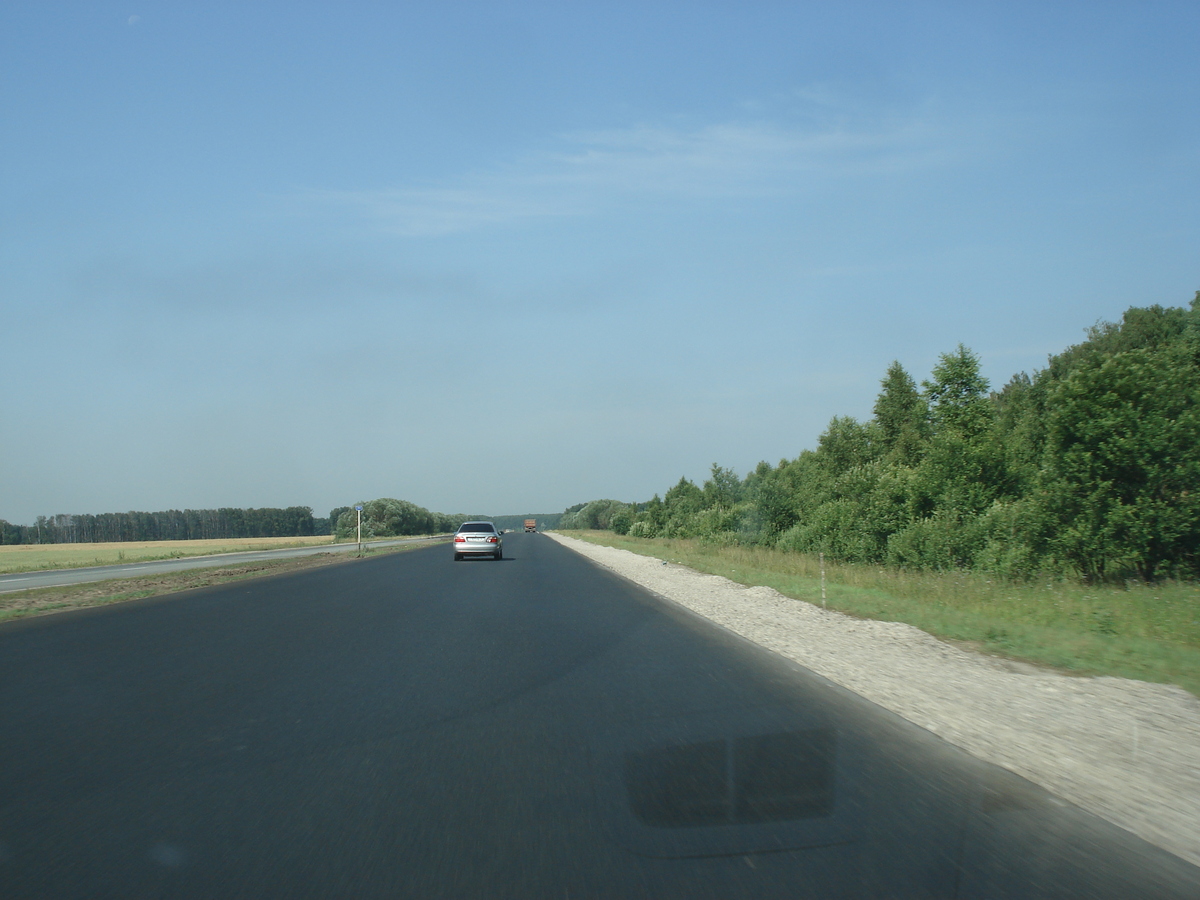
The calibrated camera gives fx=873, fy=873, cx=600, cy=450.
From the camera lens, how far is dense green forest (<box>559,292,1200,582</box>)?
20391mm

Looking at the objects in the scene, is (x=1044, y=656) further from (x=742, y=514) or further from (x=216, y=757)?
(x=742, y=514)

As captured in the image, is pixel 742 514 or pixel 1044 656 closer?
pixel 1044 656

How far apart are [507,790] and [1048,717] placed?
498 cm

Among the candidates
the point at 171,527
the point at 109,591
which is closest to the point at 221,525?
the point at 171,527

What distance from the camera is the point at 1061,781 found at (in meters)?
A: 5.89

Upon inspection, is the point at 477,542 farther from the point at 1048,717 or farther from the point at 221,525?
the point at 221,525

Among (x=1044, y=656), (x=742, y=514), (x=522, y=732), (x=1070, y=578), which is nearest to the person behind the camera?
(x=522, y=732)

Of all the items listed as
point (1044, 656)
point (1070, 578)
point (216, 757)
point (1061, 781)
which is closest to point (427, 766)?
point (216, 757)

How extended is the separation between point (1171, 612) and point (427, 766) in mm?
12671

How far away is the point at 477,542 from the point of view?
4119 centimetres

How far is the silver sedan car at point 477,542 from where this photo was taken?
4097cm

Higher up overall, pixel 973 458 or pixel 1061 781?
pixel 973 458

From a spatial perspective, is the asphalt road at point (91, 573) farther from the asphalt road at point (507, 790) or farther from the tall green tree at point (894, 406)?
the tall green tree at point (894, 406)

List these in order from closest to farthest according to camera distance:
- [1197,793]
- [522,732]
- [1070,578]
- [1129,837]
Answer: [1129,837], [1197,793], [522,732], [1070,578]
